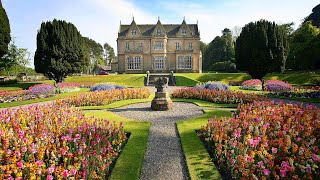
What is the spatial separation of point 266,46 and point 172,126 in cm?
2448

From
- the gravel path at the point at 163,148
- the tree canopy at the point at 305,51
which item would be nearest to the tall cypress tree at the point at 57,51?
the gravel path at the point at 163,148

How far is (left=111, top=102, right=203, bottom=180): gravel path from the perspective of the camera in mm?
6289

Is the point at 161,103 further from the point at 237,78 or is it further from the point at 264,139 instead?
the point at 237,78

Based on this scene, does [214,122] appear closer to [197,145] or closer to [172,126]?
[197,145]

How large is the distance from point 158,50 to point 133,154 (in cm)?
4970

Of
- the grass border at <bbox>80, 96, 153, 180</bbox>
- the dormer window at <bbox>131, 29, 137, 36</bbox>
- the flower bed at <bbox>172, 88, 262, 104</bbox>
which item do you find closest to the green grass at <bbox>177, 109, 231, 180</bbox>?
the grass border at <bbox>80, 96, 153, 180</bbox>

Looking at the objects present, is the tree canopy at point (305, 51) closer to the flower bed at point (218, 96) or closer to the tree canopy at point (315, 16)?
the tree canopy at point (315, 16)

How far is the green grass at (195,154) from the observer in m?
6.17

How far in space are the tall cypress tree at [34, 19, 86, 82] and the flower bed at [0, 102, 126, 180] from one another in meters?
25.6

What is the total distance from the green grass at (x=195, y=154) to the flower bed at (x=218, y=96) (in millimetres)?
6850

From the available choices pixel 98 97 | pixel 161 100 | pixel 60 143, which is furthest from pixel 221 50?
pixel 60 143

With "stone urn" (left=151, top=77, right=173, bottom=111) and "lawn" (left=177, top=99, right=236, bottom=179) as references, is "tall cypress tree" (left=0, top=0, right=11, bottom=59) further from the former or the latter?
"lawn" (left=177, top=99, right=236, bottom=179)

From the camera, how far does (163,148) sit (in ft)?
26.6

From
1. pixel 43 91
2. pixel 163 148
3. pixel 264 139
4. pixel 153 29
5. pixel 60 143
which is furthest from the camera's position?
pixel 153 29
